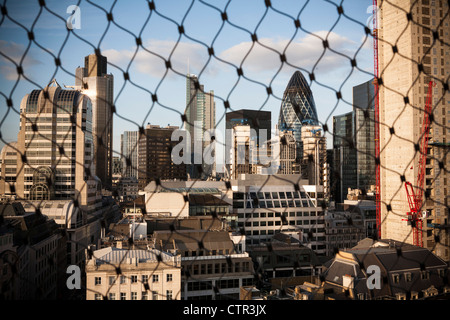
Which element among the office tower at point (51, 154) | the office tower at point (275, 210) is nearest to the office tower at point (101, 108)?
the office tower at point (51, 154)

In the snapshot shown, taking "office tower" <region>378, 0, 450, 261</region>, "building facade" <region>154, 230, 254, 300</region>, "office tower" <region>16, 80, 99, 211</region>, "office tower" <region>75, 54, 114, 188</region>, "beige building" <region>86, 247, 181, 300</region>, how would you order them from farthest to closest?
"office tower" <region>75, 54, 114, 188</region>
"office tower" <region>16, 80, 99, 211</region>
"office tower" <region>378, 0, 450, 261</region>
"building facade" <region>154, 230, 254, 300</region>
"beige building" <region>86, 247, 181, 300</region>

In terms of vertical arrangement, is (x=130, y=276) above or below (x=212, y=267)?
above

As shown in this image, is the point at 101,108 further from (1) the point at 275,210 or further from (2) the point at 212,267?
(2) the point at 212,267

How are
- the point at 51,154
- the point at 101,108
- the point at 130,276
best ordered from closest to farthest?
the point at 130,276 → the point at 51,154 → the point at 101,108

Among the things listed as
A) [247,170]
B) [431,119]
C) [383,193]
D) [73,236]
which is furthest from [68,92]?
[247,170]

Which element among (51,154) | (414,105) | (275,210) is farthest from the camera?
(51,154)

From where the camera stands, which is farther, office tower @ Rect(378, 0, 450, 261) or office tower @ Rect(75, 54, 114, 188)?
office tower @ Rect(75, 54, 114, 188)

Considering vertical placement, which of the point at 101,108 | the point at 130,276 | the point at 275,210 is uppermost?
the point at 101,108

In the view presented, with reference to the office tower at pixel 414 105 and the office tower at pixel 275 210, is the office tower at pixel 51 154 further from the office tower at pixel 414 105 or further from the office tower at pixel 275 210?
the office tower at pixel 414 105

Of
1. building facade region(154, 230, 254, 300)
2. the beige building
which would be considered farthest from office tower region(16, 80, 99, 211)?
the beige building

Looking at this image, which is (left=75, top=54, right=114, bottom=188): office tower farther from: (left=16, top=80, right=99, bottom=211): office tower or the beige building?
the beige building

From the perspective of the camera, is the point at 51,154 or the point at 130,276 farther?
the point at 51,154

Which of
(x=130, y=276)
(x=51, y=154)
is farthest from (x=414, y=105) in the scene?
(x=51, y=154)
